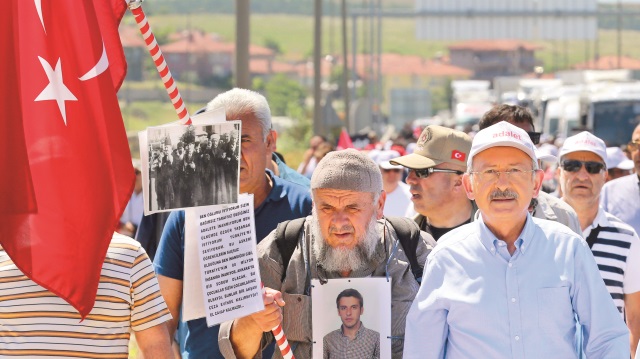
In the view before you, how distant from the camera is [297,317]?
557cm

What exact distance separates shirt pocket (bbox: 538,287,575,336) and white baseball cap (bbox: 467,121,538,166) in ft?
1.67

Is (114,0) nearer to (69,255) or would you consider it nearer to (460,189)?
(69,255)

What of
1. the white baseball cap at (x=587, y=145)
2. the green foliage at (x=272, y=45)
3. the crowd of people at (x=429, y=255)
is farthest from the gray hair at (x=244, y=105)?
the green foliage at (x=272, y=45)

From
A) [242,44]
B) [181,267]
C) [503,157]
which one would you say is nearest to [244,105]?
[181,267]

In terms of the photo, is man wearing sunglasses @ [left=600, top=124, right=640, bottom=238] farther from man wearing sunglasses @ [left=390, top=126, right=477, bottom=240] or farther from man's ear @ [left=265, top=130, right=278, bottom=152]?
man's ear @ [left=265, top=130, right=278, bottom=152]

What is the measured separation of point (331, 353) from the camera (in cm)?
550

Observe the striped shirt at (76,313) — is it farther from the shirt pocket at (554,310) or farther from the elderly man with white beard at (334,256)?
the shirt pocket at (554,310)

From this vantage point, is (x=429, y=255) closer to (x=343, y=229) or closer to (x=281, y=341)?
(x=343, y=229)

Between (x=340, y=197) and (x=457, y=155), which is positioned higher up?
(x=457, y=155)

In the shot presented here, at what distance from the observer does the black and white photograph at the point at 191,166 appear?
17.1 ft

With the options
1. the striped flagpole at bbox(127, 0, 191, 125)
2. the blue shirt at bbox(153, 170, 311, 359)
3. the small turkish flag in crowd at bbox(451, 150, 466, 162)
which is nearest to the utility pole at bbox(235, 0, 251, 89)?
the small turkish flag in crowd at bbox(451, 150, 466, 162)

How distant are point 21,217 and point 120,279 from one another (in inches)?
19.1

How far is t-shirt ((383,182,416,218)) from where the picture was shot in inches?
446

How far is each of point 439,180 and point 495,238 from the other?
7.44 feet
